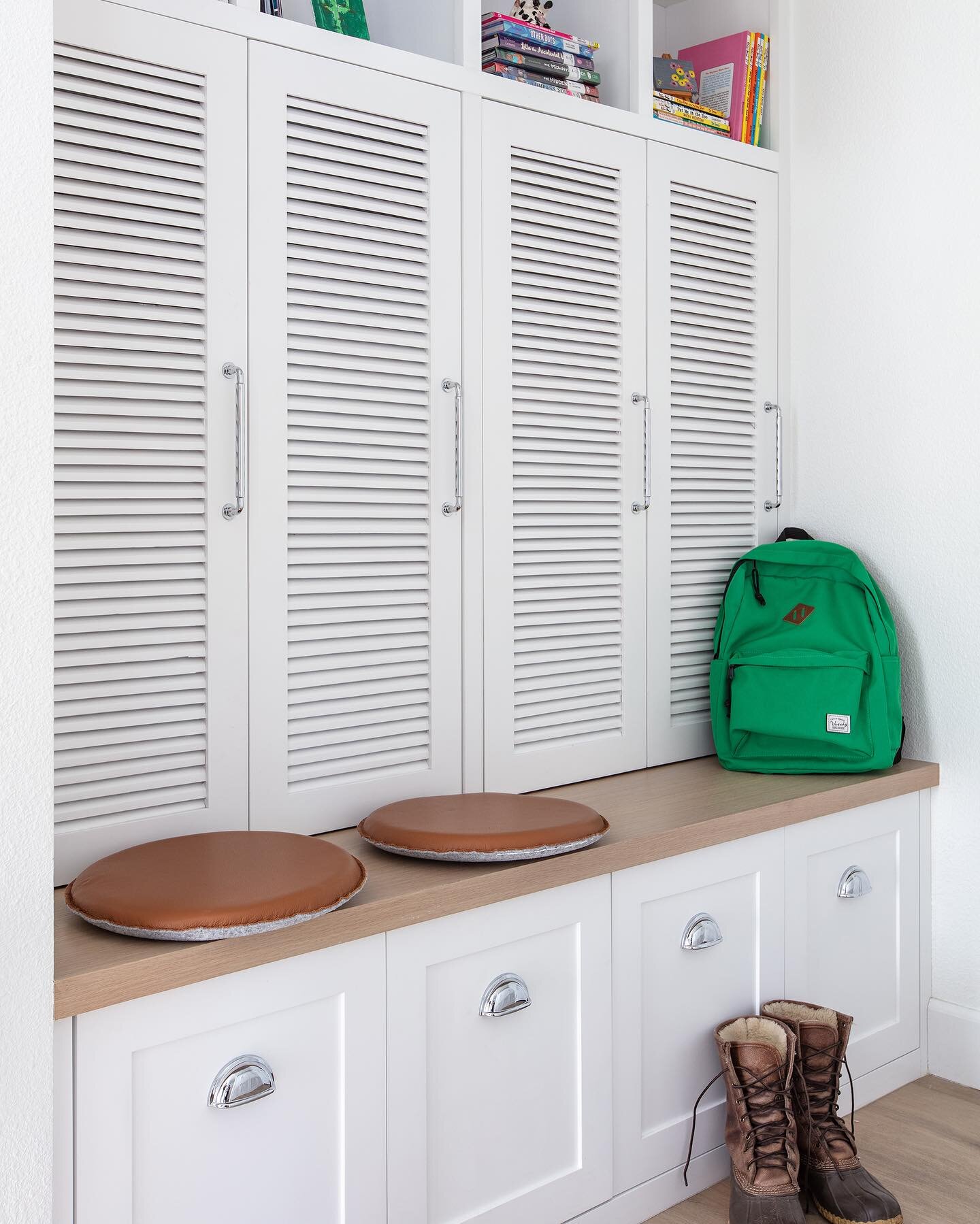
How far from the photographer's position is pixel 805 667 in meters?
2.23

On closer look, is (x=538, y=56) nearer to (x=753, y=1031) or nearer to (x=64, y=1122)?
(x=753, y=1031)

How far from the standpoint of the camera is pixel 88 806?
5.28 feet

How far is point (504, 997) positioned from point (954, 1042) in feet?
3.92

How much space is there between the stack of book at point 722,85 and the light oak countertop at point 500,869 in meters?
1.35

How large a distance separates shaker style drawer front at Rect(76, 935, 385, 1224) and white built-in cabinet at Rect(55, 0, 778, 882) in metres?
0.40

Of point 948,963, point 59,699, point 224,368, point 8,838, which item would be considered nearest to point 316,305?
point 224,368

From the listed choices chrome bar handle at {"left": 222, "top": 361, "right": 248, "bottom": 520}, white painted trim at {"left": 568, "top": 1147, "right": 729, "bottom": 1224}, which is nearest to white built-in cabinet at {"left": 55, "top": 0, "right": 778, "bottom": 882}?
chrome bar handle at {"left": 222, "top": 361, "right": 248, "bottom": 520}

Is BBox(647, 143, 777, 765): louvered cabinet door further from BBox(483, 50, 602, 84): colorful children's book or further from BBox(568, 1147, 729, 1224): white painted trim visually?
BBox(568, 1147, 729, 1224): white painted trim

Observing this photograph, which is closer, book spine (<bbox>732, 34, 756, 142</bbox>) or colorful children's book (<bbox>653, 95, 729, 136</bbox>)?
colorful children's book (<bbox>653, 95, 729, 136</bbox>)

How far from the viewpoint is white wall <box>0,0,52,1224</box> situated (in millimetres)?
1113

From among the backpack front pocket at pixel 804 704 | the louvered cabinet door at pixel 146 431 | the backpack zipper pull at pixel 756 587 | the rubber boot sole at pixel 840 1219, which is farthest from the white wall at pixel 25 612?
the backpack zipper pull at pixel 756 587

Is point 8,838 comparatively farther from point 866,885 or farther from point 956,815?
point 956,815

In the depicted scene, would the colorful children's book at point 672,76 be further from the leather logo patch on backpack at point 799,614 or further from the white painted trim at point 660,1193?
the white painted trim at point 660,1193

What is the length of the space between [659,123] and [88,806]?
1.67 meters
